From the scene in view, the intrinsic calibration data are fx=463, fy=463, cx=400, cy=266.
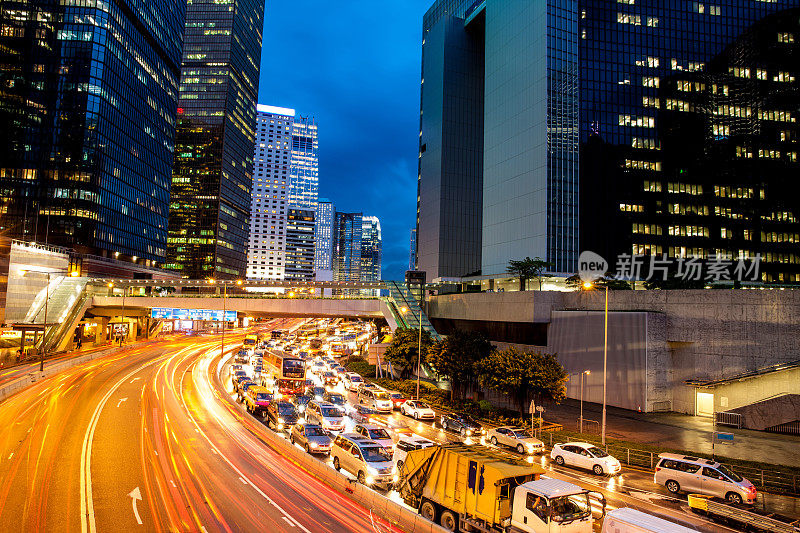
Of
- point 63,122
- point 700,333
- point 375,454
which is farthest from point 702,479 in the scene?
point 63,122

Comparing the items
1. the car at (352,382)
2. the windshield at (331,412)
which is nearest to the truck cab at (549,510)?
the windshield at (331,412)

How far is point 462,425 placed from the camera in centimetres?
3244

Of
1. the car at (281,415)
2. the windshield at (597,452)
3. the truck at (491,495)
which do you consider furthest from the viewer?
the car at (281,415)

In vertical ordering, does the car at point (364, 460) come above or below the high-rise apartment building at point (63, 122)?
below

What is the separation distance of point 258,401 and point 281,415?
448cm

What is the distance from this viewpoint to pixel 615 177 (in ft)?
277

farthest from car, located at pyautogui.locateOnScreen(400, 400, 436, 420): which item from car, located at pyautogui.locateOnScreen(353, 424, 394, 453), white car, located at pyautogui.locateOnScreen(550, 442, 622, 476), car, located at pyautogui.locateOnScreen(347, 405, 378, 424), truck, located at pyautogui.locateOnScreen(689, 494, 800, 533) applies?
truck, located at pyautogui.locateOnScreen(689, 494, 800, 533)

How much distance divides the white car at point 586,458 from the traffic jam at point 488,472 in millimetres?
52

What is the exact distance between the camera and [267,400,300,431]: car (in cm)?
3206

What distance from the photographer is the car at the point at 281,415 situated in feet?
105

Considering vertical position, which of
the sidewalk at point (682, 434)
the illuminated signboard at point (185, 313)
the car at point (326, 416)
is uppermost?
the illuminated signboard at point (185, 313)

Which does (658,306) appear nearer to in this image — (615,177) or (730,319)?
(730,319)

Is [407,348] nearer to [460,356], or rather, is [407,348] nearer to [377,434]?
[460,356]

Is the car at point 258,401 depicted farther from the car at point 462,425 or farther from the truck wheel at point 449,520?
the truck wheel at point 449,520
